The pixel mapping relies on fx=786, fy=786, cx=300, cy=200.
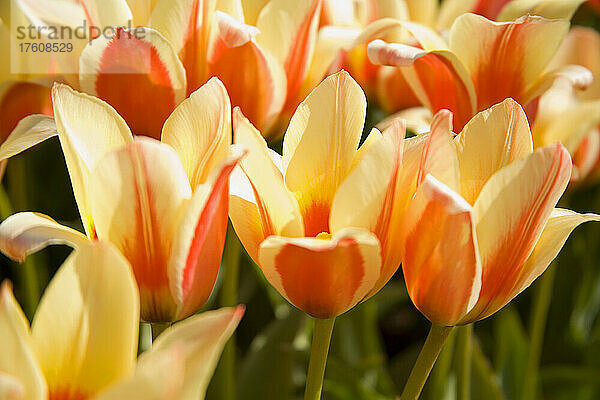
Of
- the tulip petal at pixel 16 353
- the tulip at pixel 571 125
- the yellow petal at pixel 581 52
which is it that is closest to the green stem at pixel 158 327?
the tulip petal at pixel 16 353

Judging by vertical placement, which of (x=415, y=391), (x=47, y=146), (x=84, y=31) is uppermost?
(x=84, y=31)

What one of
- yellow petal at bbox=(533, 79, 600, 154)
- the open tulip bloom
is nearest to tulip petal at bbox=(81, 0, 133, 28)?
the open tulip bloom

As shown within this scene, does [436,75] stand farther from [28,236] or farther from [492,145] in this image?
A: [28,236]

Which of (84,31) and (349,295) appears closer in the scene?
→ (349,295)

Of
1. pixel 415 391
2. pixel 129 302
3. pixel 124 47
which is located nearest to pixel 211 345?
pixel 129 302

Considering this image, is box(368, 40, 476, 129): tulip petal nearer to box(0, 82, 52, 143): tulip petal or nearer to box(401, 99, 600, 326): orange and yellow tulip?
box(401, 99, 600, 326): orange and yellow tulip

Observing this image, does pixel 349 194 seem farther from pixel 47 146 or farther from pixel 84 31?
pixel 47 146
